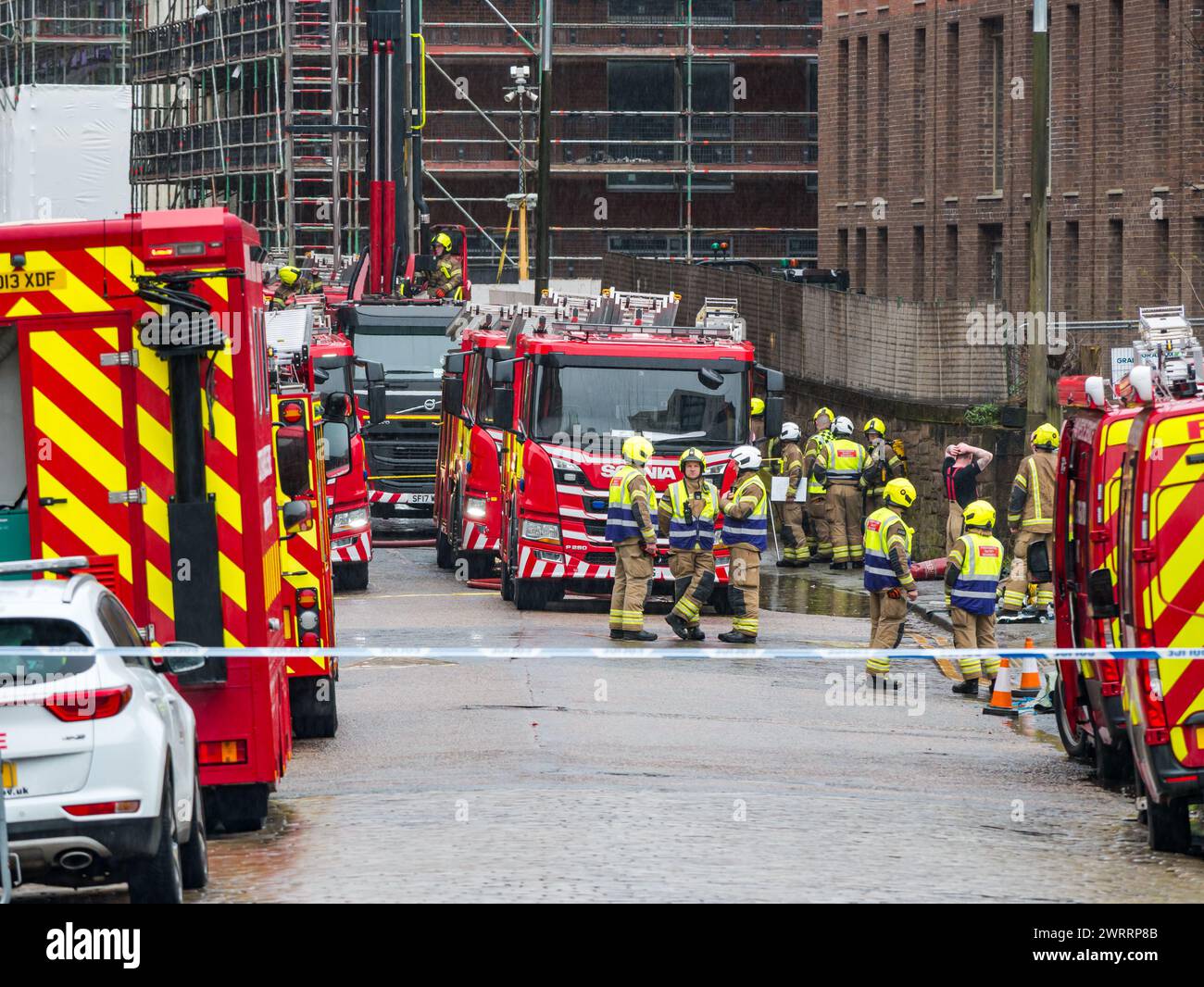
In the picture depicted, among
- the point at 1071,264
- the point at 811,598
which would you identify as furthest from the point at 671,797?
the point at 1071,264

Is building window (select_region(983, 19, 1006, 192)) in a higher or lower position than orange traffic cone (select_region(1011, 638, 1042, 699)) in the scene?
higher

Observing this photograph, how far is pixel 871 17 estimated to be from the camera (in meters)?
46.5

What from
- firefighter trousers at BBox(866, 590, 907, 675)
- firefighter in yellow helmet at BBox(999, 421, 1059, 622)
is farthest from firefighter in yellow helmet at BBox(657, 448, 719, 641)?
firefighter in yellow helmet at BBox(999, 421, 1059, 622)

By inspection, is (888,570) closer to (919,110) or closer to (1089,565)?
(1089,565)

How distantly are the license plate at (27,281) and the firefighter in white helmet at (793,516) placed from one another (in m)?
19.1

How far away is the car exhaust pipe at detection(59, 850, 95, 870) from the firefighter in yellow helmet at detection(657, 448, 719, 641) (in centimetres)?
1238

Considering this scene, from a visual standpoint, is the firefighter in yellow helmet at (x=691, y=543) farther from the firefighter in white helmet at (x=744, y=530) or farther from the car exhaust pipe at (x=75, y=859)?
the car exhaust pipe at (x=75, y=859)

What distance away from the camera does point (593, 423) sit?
23.5 meters

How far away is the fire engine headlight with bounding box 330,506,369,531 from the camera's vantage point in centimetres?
2506

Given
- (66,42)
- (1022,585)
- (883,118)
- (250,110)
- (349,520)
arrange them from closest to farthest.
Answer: (1022,585) < (349,520) < (883,118) < (66,42) < (250,110)

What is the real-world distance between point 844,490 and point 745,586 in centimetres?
827

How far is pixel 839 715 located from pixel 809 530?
14091 mm

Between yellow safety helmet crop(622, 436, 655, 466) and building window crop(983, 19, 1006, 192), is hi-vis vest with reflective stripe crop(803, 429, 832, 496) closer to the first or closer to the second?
yellow safety helmet crop(622, 436, 655, 466)

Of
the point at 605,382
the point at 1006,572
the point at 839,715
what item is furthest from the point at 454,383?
the point at 839,715
